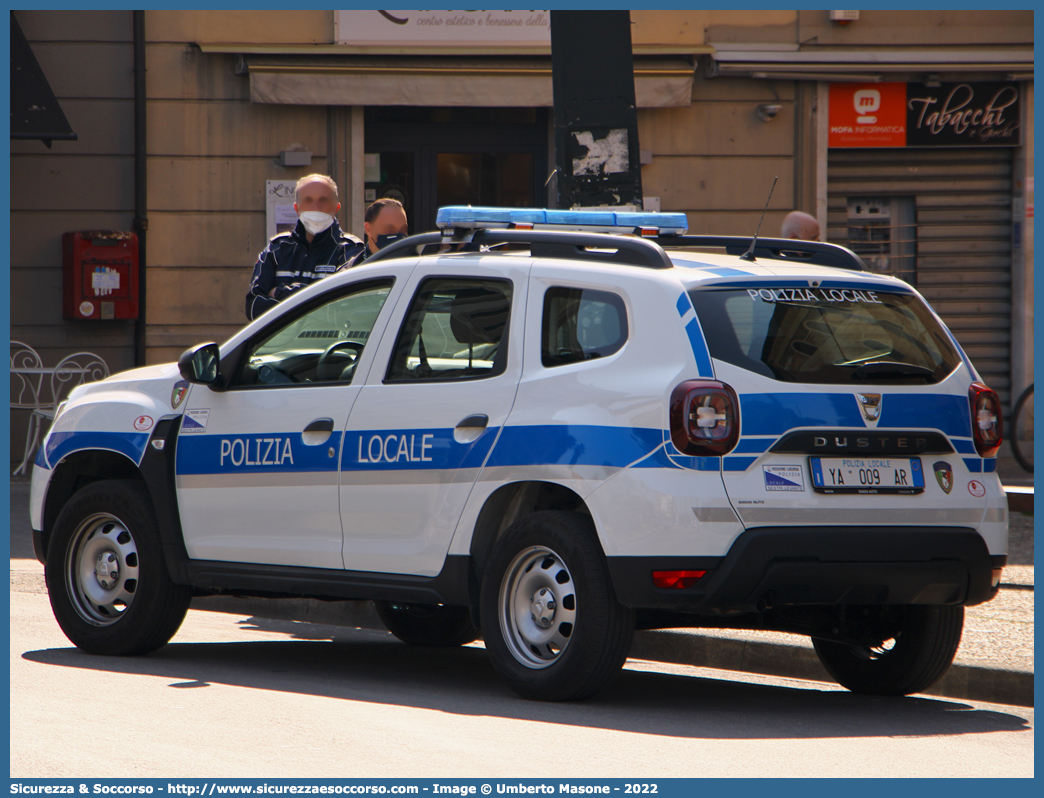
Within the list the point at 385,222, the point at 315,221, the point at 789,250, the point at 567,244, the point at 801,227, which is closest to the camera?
the point at 567,244

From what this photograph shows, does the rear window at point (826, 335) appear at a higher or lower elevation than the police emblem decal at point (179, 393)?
higher

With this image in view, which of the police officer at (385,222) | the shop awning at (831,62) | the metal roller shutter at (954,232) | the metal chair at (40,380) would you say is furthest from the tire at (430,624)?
the metal roller shutter at (954,232)

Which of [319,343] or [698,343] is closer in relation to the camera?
[698,343]

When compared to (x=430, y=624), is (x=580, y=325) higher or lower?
higher

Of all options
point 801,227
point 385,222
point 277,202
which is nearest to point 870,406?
point 385,222

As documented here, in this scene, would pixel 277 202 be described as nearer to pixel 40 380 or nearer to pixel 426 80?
pixel 426 80

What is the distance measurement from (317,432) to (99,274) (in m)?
8.90

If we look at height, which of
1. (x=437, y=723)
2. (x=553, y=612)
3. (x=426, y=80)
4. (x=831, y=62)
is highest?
(x=831, y=62)

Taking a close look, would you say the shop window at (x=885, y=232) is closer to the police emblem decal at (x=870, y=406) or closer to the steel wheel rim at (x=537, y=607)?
the police emblem decal at (x=870, y=406)

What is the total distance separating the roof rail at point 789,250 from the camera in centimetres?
636

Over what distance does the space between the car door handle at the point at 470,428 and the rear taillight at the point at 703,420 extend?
32.9 inches

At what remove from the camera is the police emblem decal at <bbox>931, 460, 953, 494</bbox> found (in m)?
5.72

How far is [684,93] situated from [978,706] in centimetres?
996

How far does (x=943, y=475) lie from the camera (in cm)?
573
